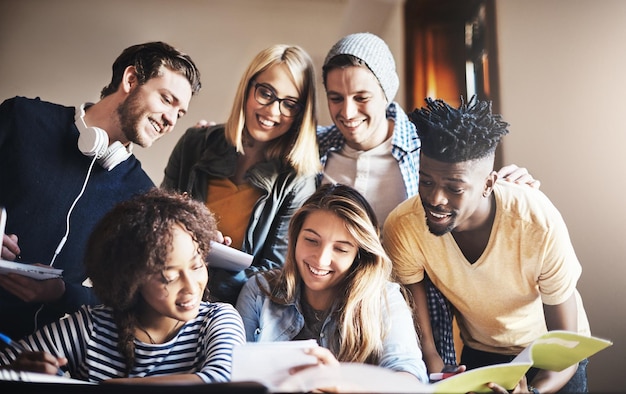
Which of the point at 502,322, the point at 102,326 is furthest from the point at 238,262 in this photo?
the point at 502,322

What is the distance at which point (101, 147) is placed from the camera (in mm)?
1380

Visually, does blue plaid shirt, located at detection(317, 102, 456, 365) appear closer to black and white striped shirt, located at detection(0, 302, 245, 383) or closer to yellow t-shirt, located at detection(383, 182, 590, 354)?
yellow t-shirt, located at detection(383, 182, 590, 354)

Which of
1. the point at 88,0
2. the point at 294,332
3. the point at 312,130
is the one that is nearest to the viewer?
the point at 294,332

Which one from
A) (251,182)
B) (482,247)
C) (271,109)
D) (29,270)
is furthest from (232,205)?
(482,247)

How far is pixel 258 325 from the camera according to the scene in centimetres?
129

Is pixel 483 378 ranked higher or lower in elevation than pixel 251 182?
lower

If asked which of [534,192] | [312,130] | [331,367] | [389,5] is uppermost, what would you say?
[389,5]

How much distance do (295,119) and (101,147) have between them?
443 mm

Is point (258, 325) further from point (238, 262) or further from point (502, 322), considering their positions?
point (502, 322)

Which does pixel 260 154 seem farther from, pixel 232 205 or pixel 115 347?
pixel 115 347

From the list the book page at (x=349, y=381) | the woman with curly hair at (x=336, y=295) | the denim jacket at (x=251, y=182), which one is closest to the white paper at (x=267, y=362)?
the book page at (x=349, y=381)

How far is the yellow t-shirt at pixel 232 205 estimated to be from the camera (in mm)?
1392

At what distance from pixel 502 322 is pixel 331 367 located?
1.38ft

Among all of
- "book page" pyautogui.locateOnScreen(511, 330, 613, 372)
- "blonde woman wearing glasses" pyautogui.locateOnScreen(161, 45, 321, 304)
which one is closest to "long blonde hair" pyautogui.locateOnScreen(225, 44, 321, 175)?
"blonde woman wearing glasses" pyautogui.locateOnScreen(161, 45, 321, 304)
